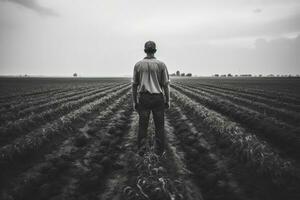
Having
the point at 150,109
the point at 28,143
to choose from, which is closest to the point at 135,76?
the point at 150,109

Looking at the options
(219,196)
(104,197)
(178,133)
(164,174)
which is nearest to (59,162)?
(104,197)

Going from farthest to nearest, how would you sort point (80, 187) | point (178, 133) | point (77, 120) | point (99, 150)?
point (77, 120), point (178, 133), point (99, 150), point (80, 187)

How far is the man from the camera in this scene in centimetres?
468

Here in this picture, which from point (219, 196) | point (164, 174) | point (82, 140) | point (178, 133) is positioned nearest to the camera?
point (219, 196)

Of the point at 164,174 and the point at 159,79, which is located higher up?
the point at 159,79

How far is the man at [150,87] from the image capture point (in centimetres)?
468

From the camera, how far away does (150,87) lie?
473 centimetres

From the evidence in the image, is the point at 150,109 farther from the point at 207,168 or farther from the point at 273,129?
the point at 273,129

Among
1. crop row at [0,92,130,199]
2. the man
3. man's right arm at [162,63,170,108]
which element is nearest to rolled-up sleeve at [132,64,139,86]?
the man

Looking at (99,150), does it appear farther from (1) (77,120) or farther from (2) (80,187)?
(1) (77,120)

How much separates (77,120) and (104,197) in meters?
6.55

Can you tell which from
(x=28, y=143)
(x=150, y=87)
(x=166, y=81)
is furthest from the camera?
(x=28, y=143)

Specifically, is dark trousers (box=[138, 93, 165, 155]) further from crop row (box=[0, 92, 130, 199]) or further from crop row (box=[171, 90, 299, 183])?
crop row (box=[171, 90, 299, 183])

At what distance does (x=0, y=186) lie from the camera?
3.97 meters
